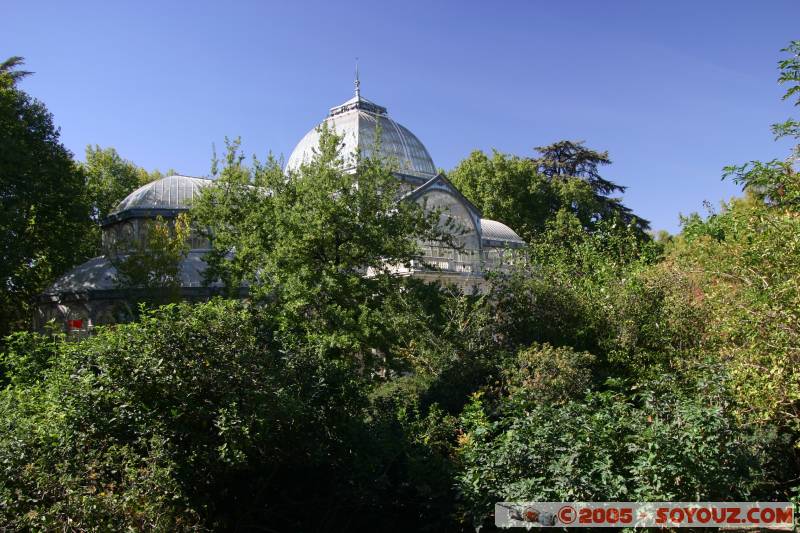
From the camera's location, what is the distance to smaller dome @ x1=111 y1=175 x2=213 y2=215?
2760 centimetres

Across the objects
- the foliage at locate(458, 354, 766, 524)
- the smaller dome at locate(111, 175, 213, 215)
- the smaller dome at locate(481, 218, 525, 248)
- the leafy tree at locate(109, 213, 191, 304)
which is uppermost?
the smaller dome at locate(111, 175, 213, 215)

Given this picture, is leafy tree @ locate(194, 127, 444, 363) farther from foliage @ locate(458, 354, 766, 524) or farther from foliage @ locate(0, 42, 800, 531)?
foliage @ locate(458, 354, 766, 524)

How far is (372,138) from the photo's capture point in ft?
107

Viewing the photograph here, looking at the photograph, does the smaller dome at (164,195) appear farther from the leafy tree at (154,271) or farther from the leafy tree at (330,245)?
the leafy tree at (330,245)

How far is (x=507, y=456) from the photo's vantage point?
816cm

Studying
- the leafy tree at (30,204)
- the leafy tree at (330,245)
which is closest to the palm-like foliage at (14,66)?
the leafy tree at (30,204)

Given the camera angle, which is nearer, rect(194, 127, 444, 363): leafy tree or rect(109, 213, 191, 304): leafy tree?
rect(194, 127, 444, 363): leafy tree

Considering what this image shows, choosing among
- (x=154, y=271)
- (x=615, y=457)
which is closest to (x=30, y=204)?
(x=154, y=271)

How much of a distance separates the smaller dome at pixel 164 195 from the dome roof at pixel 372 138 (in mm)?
5436

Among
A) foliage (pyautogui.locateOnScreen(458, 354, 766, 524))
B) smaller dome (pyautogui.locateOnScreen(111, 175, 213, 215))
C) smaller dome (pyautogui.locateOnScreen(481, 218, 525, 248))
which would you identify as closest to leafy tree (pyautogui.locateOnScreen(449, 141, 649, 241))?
smaller dome (pyautogui.locateOnScreen(481, 218, 525, 248))

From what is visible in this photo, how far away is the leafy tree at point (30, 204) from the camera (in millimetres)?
22094

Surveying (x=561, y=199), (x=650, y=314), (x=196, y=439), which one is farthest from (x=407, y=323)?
(x=561, y=199)

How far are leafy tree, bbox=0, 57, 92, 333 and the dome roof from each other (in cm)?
1016

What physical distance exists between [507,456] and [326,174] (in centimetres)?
826
